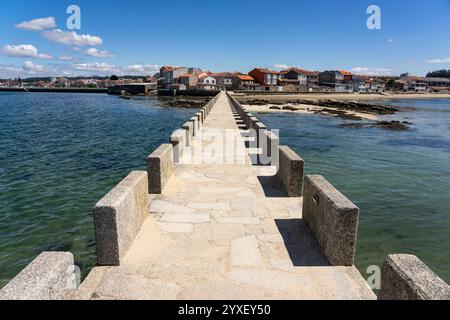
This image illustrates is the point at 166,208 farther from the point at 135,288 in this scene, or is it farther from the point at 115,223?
the point at 135,288

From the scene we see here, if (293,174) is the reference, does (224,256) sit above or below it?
below

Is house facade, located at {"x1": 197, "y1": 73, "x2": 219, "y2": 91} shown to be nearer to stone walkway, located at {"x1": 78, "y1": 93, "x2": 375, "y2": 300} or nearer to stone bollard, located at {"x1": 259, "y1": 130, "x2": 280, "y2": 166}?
stone bollard, located at {"x1": 259, "y1": 130, "x2": 280, "y2": 166}

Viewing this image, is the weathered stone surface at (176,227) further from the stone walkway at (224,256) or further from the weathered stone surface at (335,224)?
the weathered stone surface at (335,224)

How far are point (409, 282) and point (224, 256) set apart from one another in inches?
87.9

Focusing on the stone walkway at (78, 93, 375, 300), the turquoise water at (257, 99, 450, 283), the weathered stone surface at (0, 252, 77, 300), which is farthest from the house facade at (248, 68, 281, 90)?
the weathered stone surface at (0, 252, 77, 300)

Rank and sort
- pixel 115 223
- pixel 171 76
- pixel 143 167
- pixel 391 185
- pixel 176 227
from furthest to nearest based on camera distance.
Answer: pixel 171 76 → pixel 143 167 → pixel 391 185 → pixel 176 227 → pixel 115 223

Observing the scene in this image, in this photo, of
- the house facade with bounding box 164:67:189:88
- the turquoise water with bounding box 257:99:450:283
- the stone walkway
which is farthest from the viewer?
the house facade with bounding box 164:67:189:88

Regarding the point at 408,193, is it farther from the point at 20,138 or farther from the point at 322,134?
the point at 20,138

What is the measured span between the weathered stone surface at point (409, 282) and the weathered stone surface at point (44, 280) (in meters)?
2.88

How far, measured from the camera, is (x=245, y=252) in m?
4.40

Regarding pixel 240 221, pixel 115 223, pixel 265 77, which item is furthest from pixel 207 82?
pixel 115 223

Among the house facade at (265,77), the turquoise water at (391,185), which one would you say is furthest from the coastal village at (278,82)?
the turquoise water at (391,185)

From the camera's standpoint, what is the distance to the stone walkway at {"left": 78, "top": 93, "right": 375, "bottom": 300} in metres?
3.53

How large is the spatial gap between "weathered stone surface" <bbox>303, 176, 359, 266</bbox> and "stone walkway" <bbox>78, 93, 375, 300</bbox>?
0.14 metres
